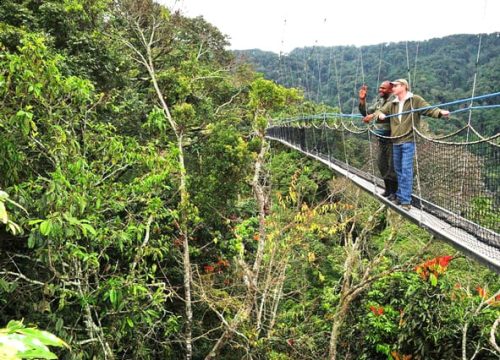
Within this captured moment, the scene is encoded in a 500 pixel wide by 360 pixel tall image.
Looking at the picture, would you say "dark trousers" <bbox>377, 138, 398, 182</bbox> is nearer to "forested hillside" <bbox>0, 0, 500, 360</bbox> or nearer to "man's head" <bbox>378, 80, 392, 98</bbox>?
"man's head" <bbox>378, 80, 392, 98</bbox>

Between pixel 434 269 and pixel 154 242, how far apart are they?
262 cm

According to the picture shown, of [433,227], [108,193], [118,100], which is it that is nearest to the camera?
[433,227]

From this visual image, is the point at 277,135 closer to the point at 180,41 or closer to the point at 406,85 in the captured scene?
the point at 180,41

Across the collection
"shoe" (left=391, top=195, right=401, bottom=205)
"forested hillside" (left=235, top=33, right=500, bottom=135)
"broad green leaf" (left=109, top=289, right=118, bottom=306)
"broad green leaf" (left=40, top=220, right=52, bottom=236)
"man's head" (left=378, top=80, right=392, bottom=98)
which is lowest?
"broad green leaf" (left=109, top=289, right=118, bottom=306)

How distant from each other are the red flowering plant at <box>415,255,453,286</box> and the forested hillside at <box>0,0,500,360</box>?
1 centimetres

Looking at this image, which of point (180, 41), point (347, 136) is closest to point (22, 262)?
point (347, 136)

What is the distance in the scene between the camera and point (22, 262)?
2785mm

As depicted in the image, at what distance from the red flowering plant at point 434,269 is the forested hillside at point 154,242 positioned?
11mm

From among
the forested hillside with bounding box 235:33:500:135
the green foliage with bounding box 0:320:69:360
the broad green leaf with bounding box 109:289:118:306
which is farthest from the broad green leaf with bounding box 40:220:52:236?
the forested hillside with bounding box 235:33:500:135

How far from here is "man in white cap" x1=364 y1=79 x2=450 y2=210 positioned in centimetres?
238

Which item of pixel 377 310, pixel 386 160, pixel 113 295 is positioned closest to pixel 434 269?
pixel 377 310

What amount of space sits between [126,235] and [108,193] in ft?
1.39

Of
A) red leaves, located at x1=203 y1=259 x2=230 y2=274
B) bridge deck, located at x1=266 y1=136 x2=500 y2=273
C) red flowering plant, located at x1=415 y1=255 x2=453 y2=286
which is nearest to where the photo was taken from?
bridge deck, located at x1=266 y1=136 x2=500 y2=273

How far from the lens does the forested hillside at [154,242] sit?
222 cm
